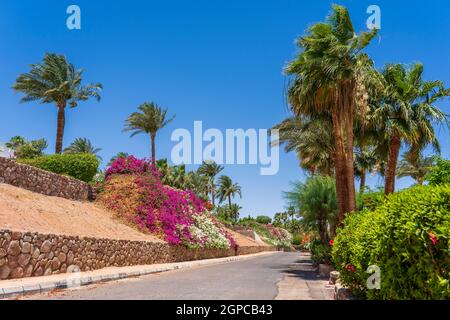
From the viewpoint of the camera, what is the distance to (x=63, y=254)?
15953 mm

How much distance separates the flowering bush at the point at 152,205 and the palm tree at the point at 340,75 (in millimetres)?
13849

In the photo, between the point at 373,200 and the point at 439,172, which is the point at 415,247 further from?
the point at 439,172

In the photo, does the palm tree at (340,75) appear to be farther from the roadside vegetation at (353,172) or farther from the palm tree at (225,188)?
the palm tree at (225,188)

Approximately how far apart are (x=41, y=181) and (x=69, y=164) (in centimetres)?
596

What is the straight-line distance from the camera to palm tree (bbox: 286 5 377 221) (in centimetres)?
1845

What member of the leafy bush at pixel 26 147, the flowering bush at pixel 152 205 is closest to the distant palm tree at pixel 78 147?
the leafy bush at pixel 26 147

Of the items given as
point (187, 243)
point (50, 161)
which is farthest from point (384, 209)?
point (50, 161)

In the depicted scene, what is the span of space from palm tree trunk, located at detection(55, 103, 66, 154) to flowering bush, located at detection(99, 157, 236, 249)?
5530mm

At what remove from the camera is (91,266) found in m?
18.2

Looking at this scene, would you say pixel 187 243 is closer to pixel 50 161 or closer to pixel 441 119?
pixel 50 161

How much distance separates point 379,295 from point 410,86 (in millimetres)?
18529

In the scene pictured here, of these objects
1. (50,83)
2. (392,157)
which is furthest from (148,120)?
(392,157)
